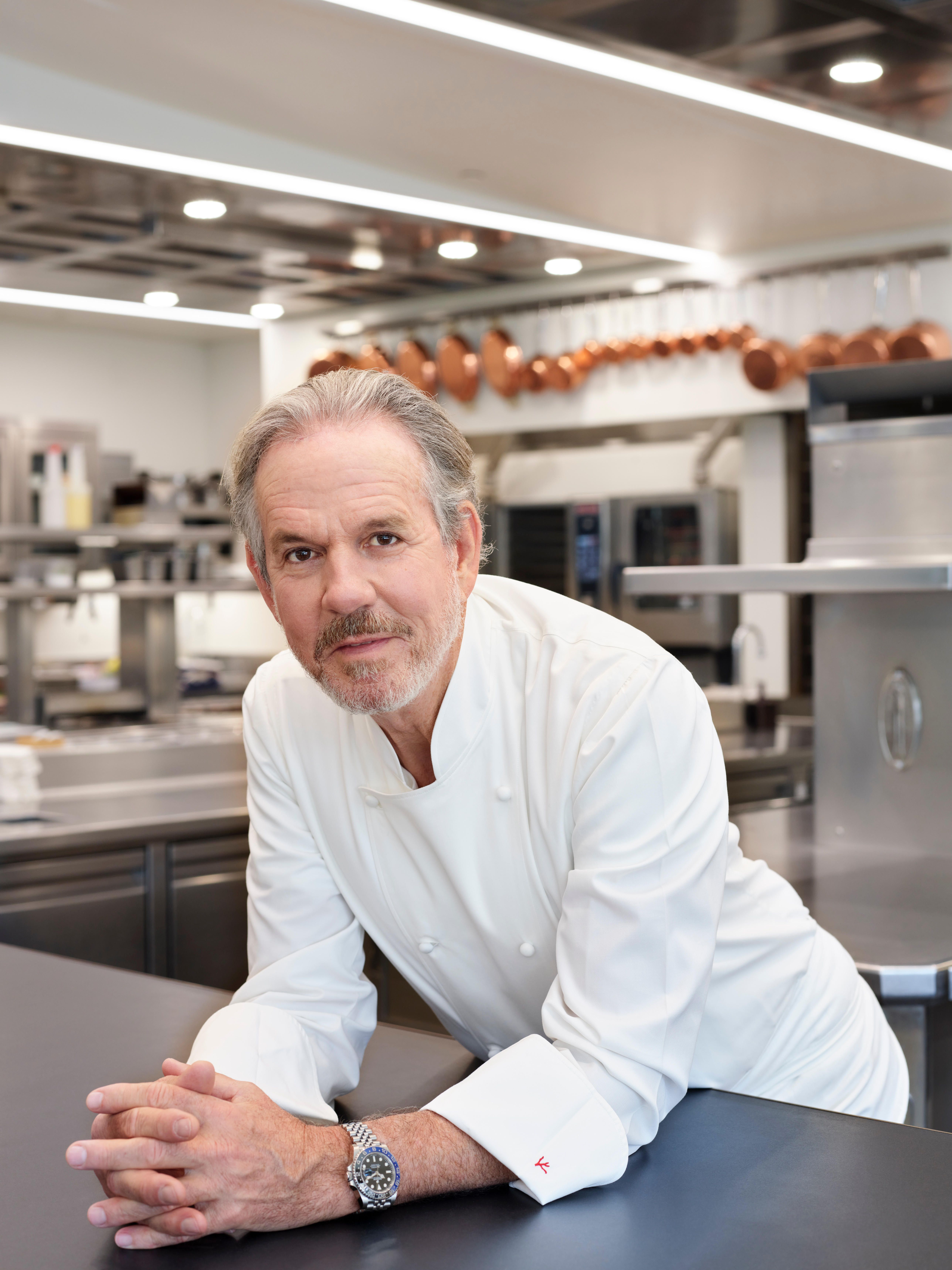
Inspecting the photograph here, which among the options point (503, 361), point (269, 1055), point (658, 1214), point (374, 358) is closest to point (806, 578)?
point (269, 1055)

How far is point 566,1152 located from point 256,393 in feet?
25.6

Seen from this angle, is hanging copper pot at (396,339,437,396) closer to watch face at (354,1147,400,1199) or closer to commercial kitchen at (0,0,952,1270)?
commercial kitchen at (0,0,952,1270)

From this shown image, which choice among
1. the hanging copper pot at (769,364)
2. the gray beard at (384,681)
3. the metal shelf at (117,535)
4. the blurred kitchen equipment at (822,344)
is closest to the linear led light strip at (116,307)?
the metal shelf at (117,535)

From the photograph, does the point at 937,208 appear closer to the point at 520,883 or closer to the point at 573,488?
the point at 573,488

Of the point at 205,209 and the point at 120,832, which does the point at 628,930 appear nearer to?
the point at 120,832

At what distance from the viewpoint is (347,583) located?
1.24 m

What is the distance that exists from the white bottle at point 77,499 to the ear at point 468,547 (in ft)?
15.5

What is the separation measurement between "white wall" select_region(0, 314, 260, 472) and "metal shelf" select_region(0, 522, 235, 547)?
6.29ft

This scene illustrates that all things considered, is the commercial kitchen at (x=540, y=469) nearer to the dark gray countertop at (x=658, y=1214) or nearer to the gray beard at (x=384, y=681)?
the dark gray countertop at (x=658, y=1214)

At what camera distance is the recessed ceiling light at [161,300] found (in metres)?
5.48

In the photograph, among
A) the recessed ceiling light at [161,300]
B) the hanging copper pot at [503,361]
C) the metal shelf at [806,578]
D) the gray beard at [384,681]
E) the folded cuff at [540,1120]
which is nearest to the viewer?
the folded cuff at [540,1120]

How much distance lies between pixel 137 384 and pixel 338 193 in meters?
4.81

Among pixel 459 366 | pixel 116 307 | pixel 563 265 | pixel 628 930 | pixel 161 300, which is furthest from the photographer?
pixel 459 366

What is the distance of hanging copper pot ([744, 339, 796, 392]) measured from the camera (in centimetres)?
510
